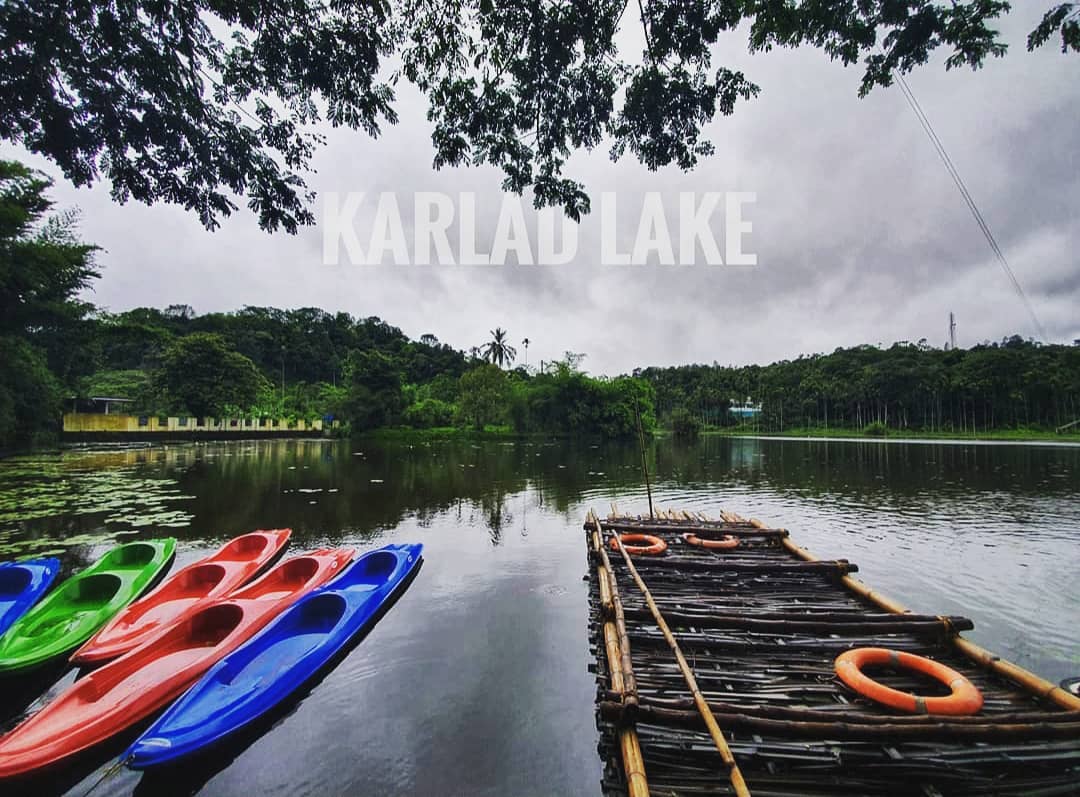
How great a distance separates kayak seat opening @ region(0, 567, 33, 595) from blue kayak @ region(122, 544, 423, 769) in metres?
3.57

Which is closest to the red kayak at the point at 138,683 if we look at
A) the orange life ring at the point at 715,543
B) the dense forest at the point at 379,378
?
the orange life ring at the point at 715,543

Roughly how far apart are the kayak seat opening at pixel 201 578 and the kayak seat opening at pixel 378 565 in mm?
1752

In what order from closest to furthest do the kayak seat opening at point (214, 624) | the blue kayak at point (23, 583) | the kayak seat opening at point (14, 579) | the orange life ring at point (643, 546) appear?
the kayak seat opening at point (214, 624) < the blue kayak at point (23, 583) < the kayak seat opening at point (14, 579) < the orange life ring at point (643, 546)

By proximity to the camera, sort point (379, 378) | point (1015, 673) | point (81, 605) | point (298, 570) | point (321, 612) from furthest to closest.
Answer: point (379, 378)
point (298, 570)
point (81, 605)
point (321, 612)
point (1015, 673)

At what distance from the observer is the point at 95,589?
5.67 m

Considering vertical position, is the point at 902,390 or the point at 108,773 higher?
the point at 902,390

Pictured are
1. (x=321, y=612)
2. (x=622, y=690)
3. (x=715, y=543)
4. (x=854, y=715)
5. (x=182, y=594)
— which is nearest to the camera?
(x=854, y=715)

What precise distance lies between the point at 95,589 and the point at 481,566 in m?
5.01

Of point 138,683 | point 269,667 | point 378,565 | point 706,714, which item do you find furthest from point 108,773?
point 706,714

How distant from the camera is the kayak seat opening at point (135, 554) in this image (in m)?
6.70

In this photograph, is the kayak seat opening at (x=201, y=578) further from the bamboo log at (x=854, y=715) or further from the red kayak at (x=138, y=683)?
the bamboo log at (x=854, y=715)

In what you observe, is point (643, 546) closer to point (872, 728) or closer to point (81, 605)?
point (872, 728)

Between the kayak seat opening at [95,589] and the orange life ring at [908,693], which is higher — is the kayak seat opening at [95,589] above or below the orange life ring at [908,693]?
below

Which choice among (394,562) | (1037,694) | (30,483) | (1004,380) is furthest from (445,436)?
(1004,380)
